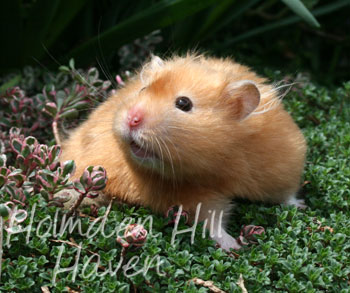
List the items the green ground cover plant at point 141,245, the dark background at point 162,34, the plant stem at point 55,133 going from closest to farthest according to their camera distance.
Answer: the green ground cover plant at point 141,245, the plant stem at point 55,133, the dark background at point 162,34

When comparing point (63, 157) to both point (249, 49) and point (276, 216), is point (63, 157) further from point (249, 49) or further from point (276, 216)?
point (249, 49)

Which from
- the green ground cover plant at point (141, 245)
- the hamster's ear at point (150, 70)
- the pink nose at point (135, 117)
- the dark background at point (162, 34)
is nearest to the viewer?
the green ground cover plant at point (141, 245)

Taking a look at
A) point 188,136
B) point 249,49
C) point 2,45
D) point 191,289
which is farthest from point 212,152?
point 249,49

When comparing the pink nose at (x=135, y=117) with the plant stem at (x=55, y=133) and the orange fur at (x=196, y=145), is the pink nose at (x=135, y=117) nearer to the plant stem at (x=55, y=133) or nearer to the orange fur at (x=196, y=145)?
the orange fur at (x=196, y=145)

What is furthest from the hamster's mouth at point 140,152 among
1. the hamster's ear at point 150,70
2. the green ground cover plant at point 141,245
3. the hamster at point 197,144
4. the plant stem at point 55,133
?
the plant stem at point 55,133

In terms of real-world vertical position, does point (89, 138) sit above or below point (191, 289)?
above

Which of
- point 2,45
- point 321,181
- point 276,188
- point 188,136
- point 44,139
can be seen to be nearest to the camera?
point 188,136

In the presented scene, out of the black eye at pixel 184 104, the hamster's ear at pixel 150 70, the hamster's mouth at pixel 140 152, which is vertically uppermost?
the hamster's ear at pixel 150 70
